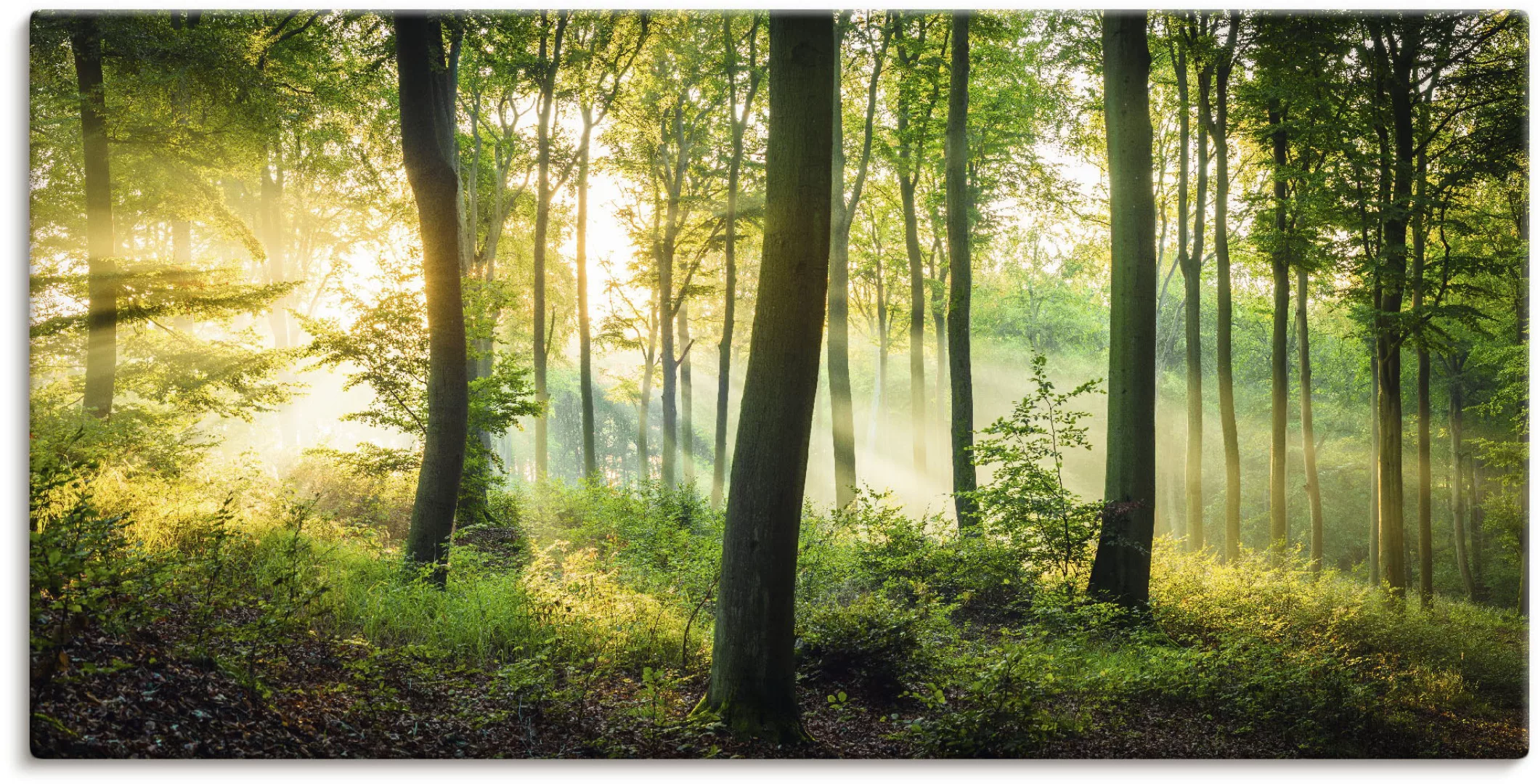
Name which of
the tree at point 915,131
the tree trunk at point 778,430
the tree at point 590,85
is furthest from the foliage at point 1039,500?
the tree at point 590,85

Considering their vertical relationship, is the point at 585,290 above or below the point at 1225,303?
above

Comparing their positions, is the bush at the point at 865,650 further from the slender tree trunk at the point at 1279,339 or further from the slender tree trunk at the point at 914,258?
the slender tree trunk at the point at 914,258

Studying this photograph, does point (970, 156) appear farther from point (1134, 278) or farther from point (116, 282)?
point (116, 282)

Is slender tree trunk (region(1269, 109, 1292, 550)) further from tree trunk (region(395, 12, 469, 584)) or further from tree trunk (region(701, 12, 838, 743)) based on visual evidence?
tree trunk (region(395, 12, 469, 584))

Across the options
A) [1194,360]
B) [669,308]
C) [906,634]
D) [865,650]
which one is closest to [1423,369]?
[1194,360]

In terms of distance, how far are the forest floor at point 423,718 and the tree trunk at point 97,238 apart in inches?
Result: 125

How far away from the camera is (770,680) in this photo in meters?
4.01

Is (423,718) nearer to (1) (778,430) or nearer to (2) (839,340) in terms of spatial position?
(1) (778,430)

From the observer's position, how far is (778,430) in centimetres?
404

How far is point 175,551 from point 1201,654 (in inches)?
279

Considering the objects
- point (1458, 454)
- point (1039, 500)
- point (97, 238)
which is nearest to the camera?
point (97, 238)

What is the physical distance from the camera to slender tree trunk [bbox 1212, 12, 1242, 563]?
11.7 metres

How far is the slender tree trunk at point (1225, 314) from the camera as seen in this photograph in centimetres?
1170

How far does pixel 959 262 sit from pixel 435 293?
21.1 feet
